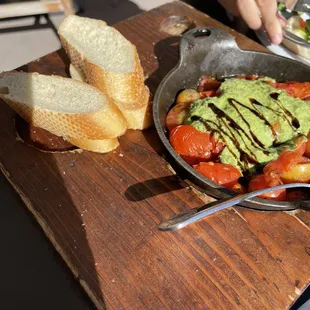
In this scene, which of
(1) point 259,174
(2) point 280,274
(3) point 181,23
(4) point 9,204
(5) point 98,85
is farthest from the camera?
(3) point 181,23

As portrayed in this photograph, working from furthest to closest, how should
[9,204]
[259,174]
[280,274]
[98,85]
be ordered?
[9,204] < [98,85] < [259,174] < [280,274]

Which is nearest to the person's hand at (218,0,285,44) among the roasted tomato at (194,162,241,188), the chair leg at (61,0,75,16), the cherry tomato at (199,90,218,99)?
the cherry tomato at (199,90,218,99)

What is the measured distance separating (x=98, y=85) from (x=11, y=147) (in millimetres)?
407

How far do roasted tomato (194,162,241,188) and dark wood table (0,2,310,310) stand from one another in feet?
0.31

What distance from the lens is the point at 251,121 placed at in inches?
52.6

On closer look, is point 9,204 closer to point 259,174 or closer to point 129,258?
point 129,258

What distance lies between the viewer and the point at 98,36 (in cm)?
162

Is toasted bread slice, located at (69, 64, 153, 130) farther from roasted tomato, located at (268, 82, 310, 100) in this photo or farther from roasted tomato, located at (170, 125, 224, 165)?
roasted tomato, located at (268, 82, 310, 100)

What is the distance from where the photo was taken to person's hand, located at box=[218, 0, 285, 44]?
69.1 inches

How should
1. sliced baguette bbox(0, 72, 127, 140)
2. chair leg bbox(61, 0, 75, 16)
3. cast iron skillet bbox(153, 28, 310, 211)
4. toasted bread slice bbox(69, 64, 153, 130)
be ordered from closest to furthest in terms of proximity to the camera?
sliced baguette bbox(0, 72, 127, 140) → toasted bread slice bbox(69, 64, 153, 130) → cast iron skillet bbox(153, 28, 310, 211) → chair leg bbox(61, 0, 75, 16)

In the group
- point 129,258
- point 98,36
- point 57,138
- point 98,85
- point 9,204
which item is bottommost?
point 9,204

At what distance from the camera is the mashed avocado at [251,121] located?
1.28 m

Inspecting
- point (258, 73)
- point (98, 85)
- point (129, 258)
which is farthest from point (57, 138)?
point (258, 73)

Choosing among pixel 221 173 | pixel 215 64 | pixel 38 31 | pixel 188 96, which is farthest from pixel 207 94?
pixel 38 31
